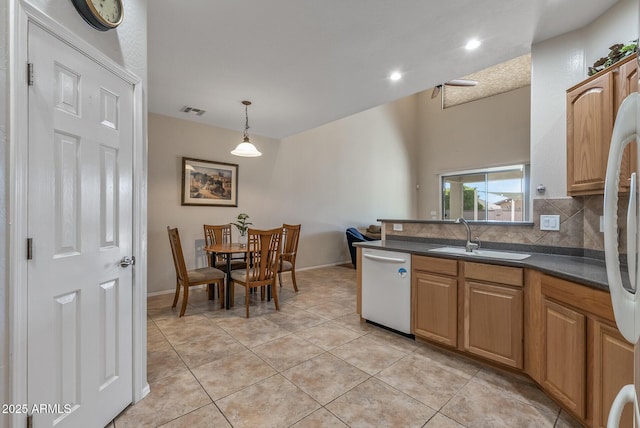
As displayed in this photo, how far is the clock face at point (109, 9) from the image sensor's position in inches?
55.7

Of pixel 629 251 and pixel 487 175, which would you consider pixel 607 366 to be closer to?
pixel 629 251

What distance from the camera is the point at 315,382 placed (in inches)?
75.4

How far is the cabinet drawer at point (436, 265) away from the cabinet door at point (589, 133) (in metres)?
0.94

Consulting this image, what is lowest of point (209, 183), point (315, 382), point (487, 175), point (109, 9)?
point (315, 382)

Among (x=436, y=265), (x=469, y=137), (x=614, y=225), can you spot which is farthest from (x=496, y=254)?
(x=469, y=137)

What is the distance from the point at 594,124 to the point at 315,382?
2.48 meters

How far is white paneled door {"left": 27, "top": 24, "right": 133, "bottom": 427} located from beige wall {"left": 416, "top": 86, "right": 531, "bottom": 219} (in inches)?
302

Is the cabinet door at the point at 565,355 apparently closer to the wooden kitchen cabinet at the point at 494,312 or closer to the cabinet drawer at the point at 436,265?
the wooden kitchen cabinet at the point at 494,312

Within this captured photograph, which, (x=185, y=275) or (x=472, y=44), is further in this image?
(x=185, y=275)

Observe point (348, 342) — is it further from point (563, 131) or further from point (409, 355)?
point (563, 131)

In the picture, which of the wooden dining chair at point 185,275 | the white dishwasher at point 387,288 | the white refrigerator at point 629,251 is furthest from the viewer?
the wooden dining chair at point 185,275

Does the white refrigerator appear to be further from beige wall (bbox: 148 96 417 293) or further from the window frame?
the window frame

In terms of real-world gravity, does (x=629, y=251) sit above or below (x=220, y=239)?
above

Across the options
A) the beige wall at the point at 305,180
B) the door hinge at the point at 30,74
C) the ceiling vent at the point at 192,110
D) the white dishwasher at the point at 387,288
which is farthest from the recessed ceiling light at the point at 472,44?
the beige wall at the point at 305,180
